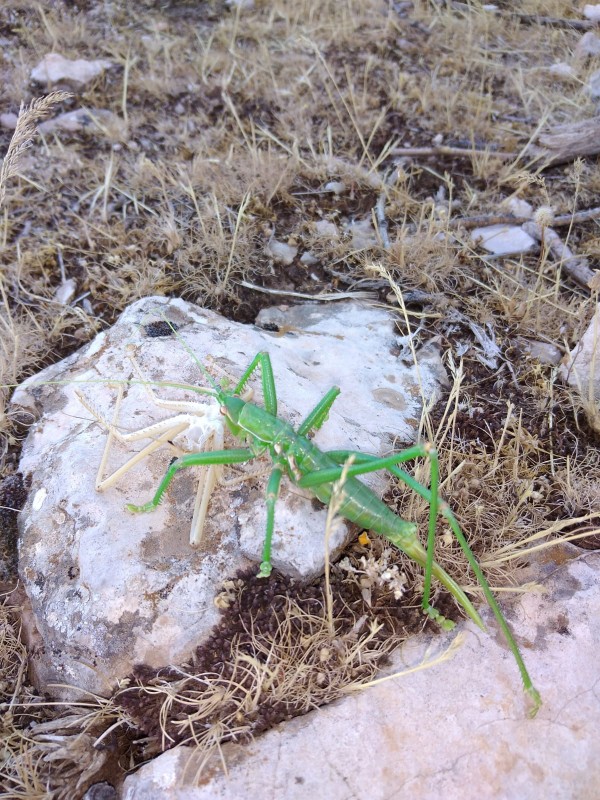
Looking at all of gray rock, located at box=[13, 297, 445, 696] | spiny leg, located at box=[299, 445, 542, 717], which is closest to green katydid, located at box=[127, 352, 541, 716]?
spiny leg, located at box=[299, 445, 542, 717]

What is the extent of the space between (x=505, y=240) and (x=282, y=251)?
3.80ft

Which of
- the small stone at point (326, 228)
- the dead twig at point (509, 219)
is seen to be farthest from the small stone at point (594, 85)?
the small stone at point (326, 228)

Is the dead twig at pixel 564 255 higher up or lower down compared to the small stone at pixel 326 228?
higher up

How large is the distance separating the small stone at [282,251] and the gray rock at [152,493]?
1.76ft

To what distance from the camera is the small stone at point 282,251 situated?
10.5 ft

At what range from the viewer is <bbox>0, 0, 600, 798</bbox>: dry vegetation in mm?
1908

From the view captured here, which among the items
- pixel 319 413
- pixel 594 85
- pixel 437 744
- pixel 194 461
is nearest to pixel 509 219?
pixel 594 85

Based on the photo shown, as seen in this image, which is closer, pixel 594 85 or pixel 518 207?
pixel 518 207

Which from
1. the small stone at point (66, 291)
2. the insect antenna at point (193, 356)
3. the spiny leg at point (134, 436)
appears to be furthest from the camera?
the small stone at point (66, 291)

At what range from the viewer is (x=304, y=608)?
1.99 metres

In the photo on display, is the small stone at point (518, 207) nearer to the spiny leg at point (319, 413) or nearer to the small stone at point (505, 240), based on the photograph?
the small stone at point (505, 240)

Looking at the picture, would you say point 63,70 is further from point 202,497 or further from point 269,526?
point 269,526

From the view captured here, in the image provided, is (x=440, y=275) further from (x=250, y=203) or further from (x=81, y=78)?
(x=81, y=78)

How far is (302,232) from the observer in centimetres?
330
